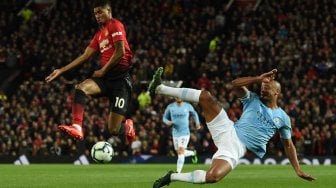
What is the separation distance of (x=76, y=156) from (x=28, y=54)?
24.9 feet

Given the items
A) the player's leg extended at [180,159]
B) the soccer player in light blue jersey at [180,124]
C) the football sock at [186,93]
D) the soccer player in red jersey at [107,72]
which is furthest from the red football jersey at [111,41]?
the soccer player in light blue jersey at [180,124]

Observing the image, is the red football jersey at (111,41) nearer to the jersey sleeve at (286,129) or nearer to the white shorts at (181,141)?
the jersey sleeve at (286,129)

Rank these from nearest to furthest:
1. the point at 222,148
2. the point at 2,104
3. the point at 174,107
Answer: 1. the point at 222,148
2. the point at 174,107
3. the point at 2,104

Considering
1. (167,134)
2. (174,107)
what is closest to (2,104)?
(167,134)

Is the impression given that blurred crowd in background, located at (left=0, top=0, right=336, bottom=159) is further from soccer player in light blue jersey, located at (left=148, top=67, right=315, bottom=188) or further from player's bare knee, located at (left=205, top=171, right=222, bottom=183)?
player's bare knee, located at (left=205, top=171, right=222, bottom=183)

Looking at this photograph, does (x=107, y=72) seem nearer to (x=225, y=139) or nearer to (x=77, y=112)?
(x=77, y=112)

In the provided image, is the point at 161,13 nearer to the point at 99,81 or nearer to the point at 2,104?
the point at 2,104

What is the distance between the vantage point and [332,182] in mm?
14117

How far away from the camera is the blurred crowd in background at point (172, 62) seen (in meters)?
26.8

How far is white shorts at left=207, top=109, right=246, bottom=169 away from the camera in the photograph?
9.88 m

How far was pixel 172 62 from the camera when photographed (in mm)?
29797

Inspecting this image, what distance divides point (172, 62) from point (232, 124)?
1973cm

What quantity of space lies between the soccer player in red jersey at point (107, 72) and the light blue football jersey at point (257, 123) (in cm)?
265

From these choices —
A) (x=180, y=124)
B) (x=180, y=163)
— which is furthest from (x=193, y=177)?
(x=180, y=124)
